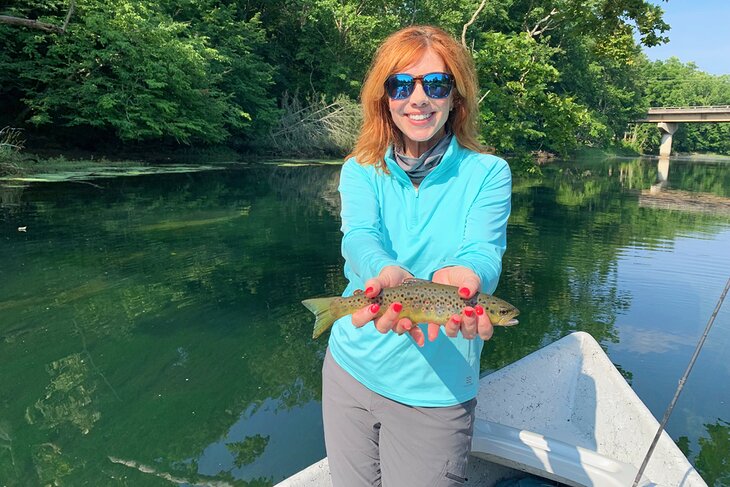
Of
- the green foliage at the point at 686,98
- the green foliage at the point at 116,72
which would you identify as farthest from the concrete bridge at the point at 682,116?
the green foliage at the point at 116,72

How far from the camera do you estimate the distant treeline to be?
49.1ft

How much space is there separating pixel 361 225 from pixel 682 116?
252 ft

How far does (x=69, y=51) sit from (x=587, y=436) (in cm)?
2659

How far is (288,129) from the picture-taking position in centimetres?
3794

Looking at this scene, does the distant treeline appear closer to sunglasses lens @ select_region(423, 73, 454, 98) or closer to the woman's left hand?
sunglasses lens @ select_region(423, 73, 454, 98)

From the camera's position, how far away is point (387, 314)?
1.70m

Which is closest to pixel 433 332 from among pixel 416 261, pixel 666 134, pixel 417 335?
pixel 417 335

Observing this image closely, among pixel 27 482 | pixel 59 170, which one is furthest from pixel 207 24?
pixel 27 482

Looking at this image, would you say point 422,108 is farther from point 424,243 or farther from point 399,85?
point 424,243

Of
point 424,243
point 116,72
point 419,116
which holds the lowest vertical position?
point 424,243

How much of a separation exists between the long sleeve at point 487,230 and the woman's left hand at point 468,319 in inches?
1.9

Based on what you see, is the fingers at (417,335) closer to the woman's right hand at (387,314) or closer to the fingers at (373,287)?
the woman's right hand at (387,314)

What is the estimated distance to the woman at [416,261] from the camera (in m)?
1.87

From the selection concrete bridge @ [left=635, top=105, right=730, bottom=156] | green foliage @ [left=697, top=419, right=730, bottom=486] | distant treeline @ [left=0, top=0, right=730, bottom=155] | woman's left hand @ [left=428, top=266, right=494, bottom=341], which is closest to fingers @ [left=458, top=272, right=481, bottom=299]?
woman's left hand @ [left=428, top=266, right=494, bottom=341]
